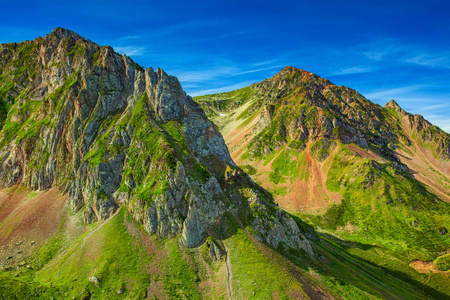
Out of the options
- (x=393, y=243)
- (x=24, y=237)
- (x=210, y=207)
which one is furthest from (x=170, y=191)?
(x=393, y=243)

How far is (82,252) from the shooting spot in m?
81.0

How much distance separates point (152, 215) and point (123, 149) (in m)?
41.8

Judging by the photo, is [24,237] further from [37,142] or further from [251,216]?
[251,216]

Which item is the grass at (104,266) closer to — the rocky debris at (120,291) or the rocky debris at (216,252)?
the rocky debris at (120,291)

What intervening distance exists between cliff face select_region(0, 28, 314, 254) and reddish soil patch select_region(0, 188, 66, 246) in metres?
6.05

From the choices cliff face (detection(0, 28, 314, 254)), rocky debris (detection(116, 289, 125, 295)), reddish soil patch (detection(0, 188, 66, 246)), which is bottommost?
rocky debris (detection(116, 289, 125, 295))

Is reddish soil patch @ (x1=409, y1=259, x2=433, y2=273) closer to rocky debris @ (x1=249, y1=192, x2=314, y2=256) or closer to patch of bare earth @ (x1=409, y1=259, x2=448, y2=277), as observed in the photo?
patch of bare earth @ (x1=409, y1=259, x2=448, y2=277)

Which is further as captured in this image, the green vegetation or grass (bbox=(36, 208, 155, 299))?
the green vegetation

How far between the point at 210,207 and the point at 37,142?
111 meters

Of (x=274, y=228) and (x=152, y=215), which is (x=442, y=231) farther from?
(x=152, y=215)

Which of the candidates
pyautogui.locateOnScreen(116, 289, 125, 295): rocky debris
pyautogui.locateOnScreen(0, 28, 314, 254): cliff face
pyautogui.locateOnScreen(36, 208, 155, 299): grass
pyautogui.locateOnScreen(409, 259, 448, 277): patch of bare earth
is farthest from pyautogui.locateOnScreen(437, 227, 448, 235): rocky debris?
pyautogui.locateOnScreen(116, 289, 125, 295): rocky debris

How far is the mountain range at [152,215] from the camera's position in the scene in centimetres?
7425

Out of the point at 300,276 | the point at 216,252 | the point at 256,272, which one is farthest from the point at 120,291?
the point at 300,276

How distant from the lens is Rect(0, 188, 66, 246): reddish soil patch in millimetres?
95812
